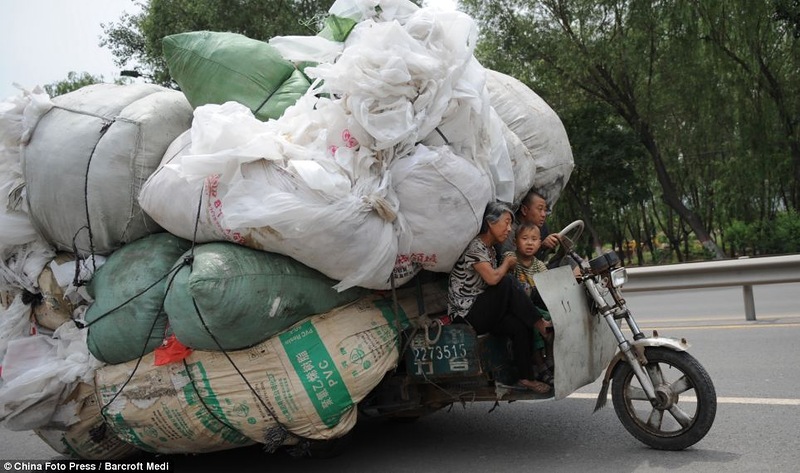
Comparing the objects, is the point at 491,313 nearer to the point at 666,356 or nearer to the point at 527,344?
the point at 527,344

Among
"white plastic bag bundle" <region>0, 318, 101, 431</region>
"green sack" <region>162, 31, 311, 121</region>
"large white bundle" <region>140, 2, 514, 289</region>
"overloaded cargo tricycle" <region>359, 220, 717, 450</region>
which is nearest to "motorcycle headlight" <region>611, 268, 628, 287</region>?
"overloaded cargo tricycle" <region>359, 220, 717, 450</region>

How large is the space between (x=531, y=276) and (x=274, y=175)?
1568 mm

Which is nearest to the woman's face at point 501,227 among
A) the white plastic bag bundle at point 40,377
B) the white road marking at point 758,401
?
the white road marking at point 758,401

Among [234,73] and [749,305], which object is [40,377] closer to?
[234,73]

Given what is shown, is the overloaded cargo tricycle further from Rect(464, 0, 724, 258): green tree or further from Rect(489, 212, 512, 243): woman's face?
Rect(464, 0, 724, 258): green tree

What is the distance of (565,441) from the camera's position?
4.33 metres

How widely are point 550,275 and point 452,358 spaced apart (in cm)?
64

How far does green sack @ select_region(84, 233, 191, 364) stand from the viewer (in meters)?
3.75

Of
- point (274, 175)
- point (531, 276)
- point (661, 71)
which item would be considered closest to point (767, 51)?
point (661, 71)

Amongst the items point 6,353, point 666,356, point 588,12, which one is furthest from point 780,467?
point 588,12

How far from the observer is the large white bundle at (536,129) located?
4.60 m

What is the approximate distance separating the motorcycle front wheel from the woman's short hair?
98cm

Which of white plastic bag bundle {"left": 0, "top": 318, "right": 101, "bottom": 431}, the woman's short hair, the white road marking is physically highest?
the woman's short hair

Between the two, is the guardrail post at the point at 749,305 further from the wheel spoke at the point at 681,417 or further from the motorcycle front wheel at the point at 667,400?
the wheel spoke at the point at 681,417
